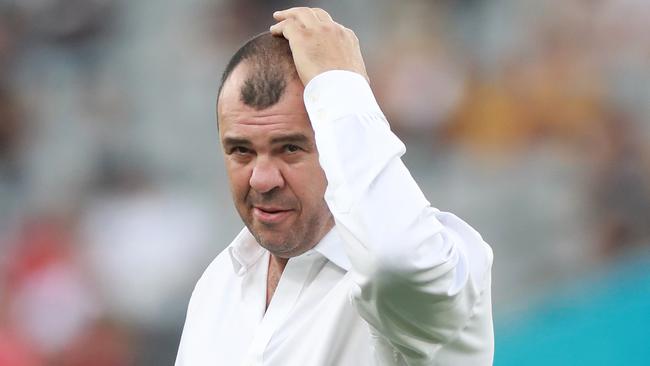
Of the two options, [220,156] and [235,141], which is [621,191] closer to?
[220,156]

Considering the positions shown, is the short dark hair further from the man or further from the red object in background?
the red object in background

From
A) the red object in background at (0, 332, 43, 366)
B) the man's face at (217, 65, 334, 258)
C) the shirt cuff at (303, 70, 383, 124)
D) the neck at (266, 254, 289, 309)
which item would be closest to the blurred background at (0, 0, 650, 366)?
the red object in background at (0, 332, 43, 366)

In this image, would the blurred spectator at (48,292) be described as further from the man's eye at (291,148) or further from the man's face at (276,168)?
the man's eye at (291,148)

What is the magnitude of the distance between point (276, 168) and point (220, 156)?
11.4 ft

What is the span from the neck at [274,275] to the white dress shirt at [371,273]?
0.10 meters

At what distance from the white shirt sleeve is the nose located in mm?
184

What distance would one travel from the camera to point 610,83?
207 inches

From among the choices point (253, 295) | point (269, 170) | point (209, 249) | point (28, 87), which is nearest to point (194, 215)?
point (209, 249)

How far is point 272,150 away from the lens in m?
1.96

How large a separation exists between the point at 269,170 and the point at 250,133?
3.1 inches

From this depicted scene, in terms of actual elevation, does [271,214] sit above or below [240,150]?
below

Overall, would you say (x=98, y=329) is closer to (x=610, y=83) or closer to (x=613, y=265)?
(x=613, y=265)

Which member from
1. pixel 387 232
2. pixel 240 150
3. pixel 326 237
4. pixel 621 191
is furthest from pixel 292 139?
pixel 621 191

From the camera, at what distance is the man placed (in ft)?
5.50
